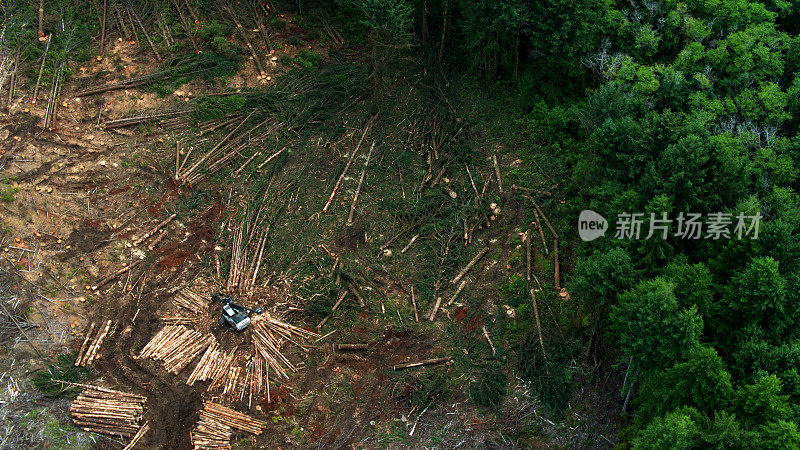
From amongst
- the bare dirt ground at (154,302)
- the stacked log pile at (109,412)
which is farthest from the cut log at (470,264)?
the stacked log pile at (109,412)

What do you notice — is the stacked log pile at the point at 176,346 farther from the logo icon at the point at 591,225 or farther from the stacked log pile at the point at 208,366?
the logo icon at the point at 591,225

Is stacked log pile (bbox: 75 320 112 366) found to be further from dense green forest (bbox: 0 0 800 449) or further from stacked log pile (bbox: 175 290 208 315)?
dense green forest (bbox: 0 0 800 449)

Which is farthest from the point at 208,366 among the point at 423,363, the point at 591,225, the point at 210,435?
the point at 591,225

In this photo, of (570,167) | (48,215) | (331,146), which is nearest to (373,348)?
(331,146)

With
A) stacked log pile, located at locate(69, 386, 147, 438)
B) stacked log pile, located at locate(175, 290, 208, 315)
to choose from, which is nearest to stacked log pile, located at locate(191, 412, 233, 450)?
stacked log pile, located at locate(69, 386, 147, 438)

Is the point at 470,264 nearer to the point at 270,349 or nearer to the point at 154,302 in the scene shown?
the point at 270,349
